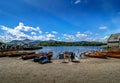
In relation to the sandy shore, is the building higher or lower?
higher

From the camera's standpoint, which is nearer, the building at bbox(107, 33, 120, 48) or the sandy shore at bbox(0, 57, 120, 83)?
the sandy shore at bbox(0, 57, 120, 83)

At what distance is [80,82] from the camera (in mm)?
A: 12062

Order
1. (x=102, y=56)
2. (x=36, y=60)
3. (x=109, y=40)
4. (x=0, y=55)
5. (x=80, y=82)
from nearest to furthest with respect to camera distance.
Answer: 1. (x=80, y=82)
2. (x=36, y=60)
3. (x=102, y=56)
4. (x=0, y=55)
5. (x=109, y=40)

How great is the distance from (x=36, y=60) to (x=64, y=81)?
14.5 metres

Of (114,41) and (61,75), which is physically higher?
(114,41)

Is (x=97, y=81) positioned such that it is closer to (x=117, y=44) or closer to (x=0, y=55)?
(x=0, y=55)

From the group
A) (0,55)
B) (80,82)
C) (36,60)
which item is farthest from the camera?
(0,55)

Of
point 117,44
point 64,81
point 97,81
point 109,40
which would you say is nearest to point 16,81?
point 64,81

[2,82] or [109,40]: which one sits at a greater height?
[109,40]

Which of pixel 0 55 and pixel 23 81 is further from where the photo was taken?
pixel 0 55

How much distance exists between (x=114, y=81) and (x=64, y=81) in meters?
4.53

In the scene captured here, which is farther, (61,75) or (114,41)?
(114,41)

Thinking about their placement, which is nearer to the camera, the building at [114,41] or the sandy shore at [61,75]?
the sandy shore at [61,75]

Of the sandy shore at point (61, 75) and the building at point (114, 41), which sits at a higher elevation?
the building at point (114, 41)
